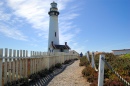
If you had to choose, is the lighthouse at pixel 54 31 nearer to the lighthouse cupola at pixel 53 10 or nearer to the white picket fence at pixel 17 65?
the lighthouse cupola at pixel 53 10

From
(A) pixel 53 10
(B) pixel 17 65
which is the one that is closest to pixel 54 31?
(A) pixel 53 10

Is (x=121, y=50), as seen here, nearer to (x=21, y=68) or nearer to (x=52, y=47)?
(x=52, y=47)

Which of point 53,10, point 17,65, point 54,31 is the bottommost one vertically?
point 17,65

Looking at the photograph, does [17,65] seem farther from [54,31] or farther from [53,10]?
[53,10]

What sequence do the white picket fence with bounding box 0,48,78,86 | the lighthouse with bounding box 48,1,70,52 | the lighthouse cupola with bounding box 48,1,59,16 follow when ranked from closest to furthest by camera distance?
the white picket fence with bounding box 0,48,78,86, the lighthouse with bounding box 48,1,70,52, the lighthouse cupola with bounding box 48,1,59,16

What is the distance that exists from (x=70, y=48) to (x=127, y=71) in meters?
39.1

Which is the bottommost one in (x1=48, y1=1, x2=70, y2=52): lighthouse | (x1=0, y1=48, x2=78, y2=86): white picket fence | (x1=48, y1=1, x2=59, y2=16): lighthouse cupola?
(x1=0, y1=48, x2=78, y2=86): white picket fence

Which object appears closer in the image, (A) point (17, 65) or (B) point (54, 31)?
(A) point (17, 65)

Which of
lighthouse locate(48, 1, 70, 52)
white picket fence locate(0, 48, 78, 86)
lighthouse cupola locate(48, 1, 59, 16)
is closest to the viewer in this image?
white picket fence locate(0, 48, 78, 86)

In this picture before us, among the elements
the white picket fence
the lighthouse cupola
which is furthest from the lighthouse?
the white picket fence

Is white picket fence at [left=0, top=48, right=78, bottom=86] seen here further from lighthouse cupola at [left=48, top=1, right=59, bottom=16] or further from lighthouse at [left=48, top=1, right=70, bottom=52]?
lighthouse cupola at [left=48, top=1, right=59, bottom=16]

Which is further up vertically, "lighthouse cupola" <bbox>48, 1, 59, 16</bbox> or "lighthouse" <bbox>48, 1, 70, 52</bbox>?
"lighthouse cupola" <bbox>48, 1, 59, 16</bbox>

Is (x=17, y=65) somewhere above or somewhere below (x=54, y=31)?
below

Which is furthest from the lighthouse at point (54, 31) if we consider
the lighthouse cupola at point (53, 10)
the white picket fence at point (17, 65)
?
the white picket fence at point (17, 65)
